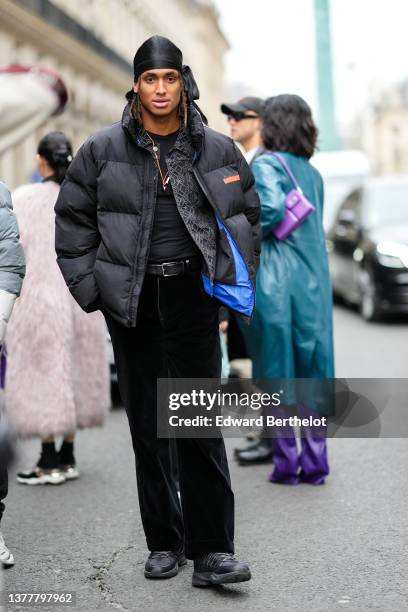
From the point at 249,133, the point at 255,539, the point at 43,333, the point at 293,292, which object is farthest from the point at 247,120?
the point at 255,539

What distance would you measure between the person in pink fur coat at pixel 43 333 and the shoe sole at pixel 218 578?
1.92 metres

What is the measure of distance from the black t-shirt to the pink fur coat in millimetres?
2020

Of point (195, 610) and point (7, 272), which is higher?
point (7, 272)

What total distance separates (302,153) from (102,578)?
8.08 ft

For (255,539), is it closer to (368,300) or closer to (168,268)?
(168,268)

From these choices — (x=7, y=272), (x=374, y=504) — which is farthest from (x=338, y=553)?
(x=7, y=272)

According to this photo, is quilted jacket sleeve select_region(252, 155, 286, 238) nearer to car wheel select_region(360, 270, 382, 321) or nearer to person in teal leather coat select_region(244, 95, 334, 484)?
person in teal leather coat select_region(244, 95, 334, 484)

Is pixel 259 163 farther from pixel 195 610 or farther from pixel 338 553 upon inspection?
pixel 195 610

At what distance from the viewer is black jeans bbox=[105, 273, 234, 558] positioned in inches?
172

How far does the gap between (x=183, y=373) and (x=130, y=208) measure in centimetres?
63

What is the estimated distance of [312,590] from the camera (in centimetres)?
434

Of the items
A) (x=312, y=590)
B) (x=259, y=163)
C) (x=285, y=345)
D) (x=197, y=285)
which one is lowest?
(x=312, y=590)

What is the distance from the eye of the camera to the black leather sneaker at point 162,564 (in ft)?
14.9

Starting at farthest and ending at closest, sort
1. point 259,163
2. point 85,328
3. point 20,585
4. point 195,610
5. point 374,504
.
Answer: point 85,328 → point 259,163 → point 374,504 → point 20,585 → point 195,610
